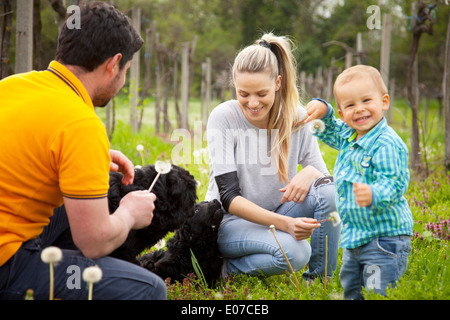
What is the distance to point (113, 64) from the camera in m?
2.09

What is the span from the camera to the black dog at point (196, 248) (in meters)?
3.11

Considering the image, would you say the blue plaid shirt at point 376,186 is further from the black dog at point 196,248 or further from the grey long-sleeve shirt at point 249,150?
the black dog at point 196,248

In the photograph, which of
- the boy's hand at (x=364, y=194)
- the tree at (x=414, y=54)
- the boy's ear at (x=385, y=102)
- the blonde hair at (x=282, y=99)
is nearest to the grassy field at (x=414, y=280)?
the boy's hand at (x=364, y=194)

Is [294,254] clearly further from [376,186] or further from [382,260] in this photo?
[376,186]

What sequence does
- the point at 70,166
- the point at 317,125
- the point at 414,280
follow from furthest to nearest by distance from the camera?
the point at 317,125 < the point at 414,280 < the point at 70,166

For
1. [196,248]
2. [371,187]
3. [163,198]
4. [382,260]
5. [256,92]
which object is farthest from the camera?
[196,248]

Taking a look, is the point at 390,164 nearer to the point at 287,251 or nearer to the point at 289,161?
the point at 287,251

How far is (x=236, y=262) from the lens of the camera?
10.5 feet

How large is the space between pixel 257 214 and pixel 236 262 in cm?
47

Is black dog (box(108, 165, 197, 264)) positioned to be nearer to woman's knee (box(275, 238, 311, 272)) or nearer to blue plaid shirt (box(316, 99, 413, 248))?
woman's knee (box(275, 238, 311, 272))

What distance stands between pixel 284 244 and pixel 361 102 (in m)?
1.07

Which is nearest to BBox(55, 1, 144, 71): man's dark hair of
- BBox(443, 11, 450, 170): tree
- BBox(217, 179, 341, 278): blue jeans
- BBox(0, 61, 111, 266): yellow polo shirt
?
BBox(0, 61, 111, 266): yellow polo shirt

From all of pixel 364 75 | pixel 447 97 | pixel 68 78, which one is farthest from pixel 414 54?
pixel 68 78

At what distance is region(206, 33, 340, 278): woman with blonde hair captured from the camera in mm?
2963
